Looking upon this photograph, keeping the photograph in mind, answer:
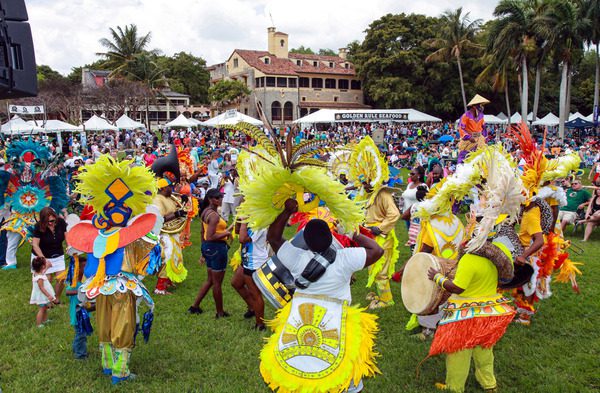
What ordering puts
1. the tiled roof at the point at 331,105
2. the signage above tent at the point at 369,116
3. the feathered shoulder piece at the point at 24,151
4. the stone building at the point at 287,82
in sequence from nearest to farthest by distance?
the feathered shoulder piece at the point at 24,151, the signage above tent at the point at 369,116, the stone building at the point at 287,82, the tiled roof at the point at 331,105

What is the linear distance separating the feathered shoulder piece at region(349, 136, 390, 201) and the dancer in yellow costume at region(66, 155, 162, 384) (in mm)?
3254

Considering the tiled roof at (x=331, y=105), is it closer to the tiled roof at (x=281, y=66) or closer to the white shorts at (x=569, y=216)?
the tiled roof at (x=281, y=66)

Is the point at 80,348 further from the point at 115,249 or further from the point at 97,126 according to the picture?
the point at 97,126

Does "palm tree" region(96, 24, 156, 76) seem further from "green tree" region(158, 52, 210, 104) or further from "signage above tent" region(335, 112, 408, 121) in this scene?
"signage above tent" region(335, 112, 408, 121)

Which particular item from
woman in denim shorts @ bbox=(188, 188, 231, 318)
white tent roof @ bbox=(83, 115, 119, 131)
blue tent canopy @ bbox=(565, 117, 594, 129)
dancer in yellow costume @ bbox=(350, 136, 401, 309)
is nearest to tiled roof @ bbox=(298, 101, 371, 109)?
blue tent canopy @ bbox=(565, 117, 594, 129)

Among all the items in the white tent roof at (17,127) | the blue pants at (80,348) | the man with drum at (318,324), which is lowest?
the blue pants at (80,348)

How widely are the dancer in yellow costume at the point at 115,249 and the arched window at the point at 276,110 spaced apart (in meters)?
53.0

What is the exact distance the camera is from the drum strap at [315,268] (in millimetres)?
3295

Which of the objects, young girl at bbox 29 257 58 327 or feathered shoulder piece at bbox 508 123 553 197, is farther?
young girl at bbox 29 257 58 327

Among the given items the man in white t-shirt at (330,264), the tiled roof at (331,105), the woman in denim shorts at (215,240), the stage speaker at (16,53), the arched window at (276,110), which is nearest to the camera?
the stage speaker at (16,53)

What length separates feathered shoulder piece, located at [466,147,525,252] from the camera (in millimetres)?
4008

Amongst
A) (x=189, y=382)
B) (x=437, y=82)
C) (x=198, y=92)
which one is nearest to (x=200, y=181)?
(x=189, y=382)

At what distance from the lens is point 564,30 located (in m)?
28.9

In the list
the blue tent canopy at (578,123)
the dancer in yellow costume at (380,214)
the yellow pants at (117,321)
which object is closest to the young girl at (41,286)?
the yellow pants at (117,321)
